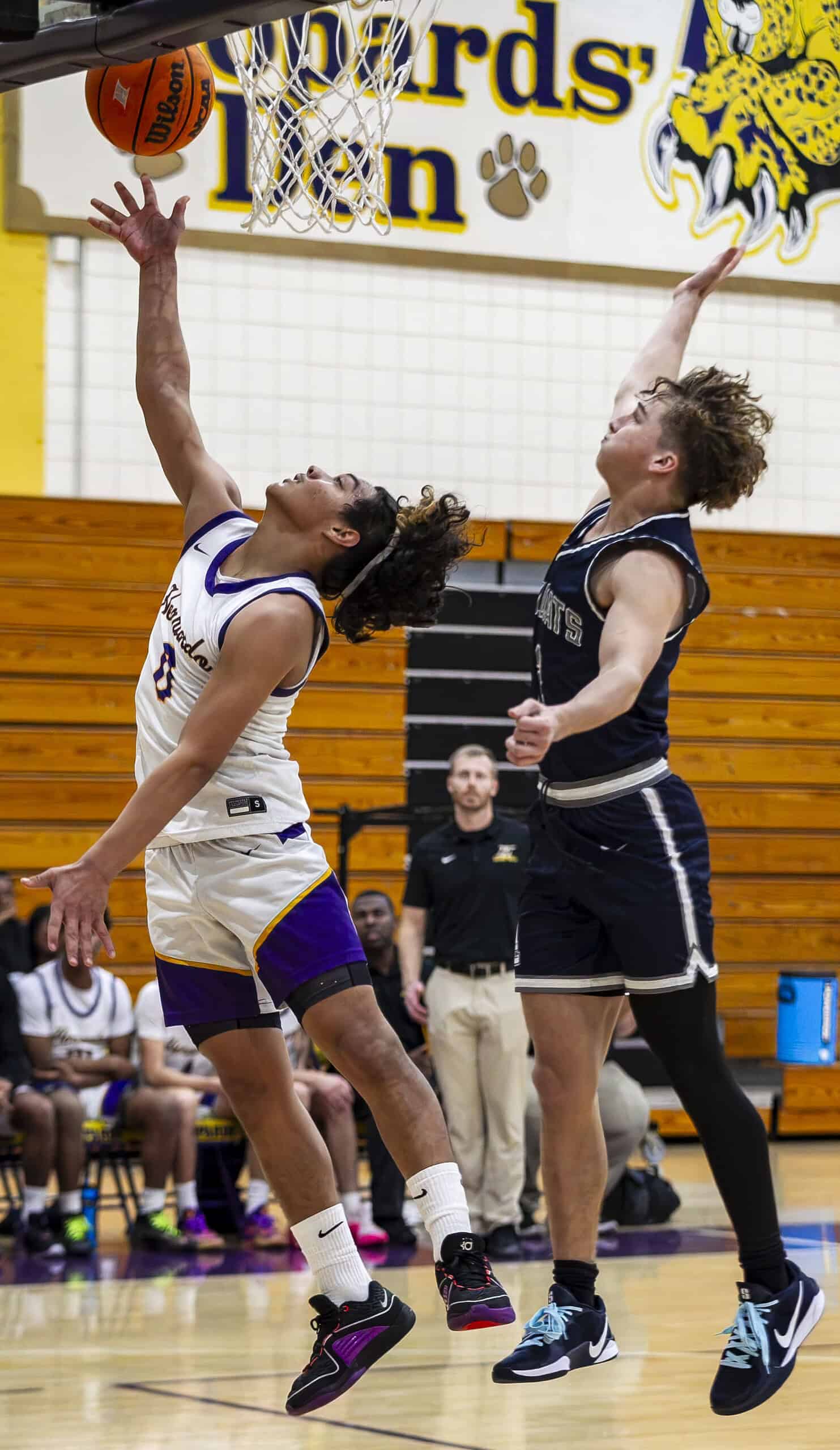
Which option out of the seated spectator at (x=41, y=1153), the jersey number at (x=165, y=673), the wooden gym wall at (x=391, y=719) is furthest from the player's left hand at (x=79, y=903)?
the wooden gym wall at (x=391, y=719)

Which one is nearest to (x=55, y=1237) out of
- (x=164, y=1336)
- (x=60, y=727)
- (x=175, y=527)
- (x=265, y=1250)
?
(x=265, y=1250)

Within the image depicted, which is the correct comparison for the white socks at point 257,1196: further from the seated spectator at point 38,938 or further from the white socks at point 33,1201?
the seated spectator at point 38,938

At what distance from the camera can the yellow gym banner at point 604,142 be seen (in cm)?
1191

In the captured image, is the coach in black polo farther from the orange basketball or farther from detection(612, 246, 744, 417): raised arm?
the orange basketball

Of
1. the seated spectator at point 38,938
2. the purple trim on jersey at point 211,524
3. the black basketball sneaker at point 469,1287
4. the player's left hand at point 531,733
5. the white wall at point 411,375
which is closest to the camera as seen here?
the player's left hand at point 531,733

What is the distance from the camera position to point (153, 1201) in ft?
28.4

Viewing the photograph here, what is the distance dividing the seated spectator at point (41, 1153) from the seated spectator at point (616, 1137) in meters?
2.09

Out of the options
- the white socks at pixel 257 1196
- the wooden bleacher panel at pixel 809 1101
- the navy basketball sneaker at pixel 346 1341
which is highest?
the navy basketball sneaker at pixel 346 1341

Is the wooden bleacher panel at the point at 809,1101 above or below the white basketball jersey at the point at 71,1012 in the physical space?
below

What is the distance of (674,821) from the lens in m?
4.30

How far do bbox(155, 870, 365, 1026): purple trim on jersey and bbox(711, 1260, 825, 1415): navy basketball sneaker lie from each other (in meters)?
1.16

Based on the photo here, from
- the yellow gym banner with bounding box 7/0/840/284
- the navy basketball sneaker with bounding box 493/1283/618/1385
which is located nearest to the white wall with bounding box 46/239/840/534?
the yellow gym banner with bounding box 7/0/840/284

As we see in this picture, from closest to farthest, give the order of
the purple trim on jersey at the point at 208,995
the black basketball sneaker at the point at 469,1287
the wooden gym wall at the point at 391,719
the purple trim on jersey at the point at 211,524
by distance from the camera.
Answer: the black basketball sneaker at the point at 469,1287, the purple trim on jersey at the point at 208,995, the purple trim on jersey at the point at 211,524, the wooden gym wall at the point at 391,719

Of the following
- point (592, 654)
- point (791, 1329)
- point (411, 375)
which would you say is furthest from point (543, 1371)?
point (411, 375)
